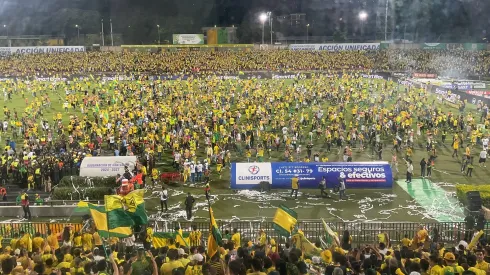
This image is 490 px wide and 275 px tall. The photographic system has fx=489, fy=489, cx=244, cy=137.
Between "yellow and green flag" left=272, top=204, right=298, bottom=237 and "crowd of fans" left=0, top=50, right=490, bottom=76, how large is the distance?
5782 cm

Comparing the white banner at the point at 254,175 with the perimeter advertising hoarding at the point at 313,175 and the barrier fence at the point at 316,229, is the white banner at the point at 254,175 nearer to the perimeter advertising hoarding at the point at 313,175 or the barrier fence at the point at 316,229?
the perimeter advertising hoarding at the point at 313,175

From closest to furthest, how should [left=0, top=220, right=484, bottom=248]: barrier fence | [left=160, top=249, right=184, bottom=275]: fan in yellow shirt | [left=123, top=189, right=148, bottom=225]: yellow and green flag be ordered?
[left=160, top=249, right=184, bottom=275]: fan in yellow shirt, [left=123, top=189, right=148, bottom=225]: yellow and green flag, [left=0, top=220, right=484, bottom=248]: barrier fence

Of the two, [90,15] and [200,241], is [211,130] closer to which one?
[200,241]

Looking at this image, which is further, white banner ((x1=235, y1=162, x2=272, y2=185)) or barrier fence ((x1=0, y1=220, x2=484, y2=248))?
white banner ((x1=235, y1=162, x2=272, y2=185))

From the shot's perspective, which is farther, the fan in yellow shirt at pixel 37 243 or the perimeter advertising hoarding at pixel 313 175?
the perimeter advertising hoarding at pixel 313 175

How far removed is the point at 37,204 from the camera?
2039 centimetres

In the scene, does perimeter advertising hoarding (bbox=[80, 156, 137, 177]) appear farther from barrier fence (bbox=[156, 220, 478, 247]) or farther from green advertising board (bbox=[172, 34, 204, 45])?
green advertising board (bbox=[172, 34, 204, 45])

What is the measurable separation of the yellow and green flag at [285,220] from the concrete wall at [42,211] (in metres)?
11.3

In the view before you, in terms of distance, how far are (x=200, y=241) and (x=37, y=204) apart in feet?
33.4

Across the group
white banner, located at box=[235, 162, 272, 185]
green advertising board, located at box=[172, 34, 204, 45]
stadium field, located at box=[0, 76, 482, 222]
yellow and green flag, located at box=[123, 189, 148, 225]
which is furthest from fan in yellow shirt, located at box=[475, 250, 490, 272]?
green advertising board, located at box=[172, 34, 204, 45]

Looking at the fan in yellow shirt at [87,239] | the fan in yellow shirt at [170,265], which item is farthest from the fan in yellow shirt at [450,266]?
the fan in yellow shirt at [87,239]

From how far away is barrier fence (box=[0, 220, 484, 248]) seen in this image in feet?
53.7

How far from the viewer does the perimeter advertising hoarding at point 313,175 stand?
2266cm

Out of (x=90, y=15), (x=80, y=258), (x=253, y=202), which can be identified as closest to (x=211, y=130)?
(x=253, y=202)
